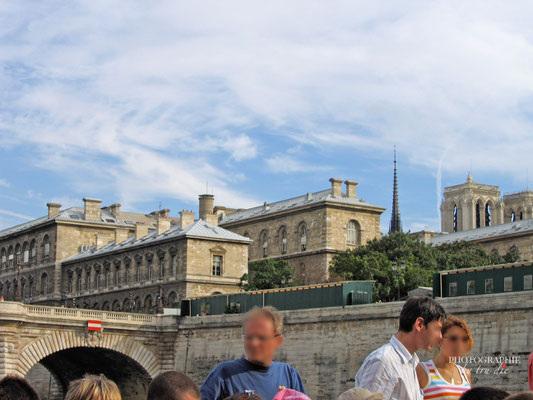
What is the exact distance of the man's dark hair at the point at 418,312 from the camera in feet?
31.5

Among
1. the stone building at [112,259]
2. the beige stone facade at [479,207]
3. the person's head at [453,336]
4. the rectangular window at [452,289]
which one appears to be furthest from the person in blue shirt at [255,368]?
the beige stone facade at [479,207]

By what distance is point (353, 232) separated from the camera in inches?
3300

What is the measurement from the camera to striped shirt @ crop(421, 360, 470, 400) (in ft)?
33.3

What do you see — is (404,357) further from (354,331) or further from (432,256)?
(432,256)

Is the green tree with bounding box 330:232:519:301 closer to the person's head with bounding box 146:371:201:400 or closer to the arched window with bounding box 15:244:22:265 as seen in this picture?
the arched window with bounding box 15:244:22:265

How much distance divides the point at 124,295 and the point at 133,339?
2320 centimetres

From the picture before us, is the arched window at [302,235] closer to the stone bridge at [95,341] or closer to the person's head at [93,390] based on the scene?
the stone bridge at [95,341]

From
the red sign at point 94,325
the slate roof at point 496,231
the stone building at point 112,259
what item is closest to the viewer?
the red sign at point 94,325

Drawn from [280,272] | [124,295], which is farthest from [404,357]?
[124,295]

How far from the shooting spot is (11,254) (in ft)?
319

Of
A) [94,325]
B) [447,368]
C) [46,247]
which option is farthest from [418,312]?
[46,247]

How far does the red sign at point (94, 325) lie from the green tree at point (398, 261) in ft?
61.3

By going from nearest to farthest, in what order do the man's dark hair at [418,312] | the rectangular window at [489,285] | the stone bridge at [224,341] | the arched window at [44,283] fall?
the man's dark hair at [418,312] < the stone bridge at [224,341] < the rectangular window at [489,285] < the arched window at [44,283]

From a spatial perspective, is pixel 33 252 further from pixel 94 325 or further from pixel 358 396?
pixel 358 396
